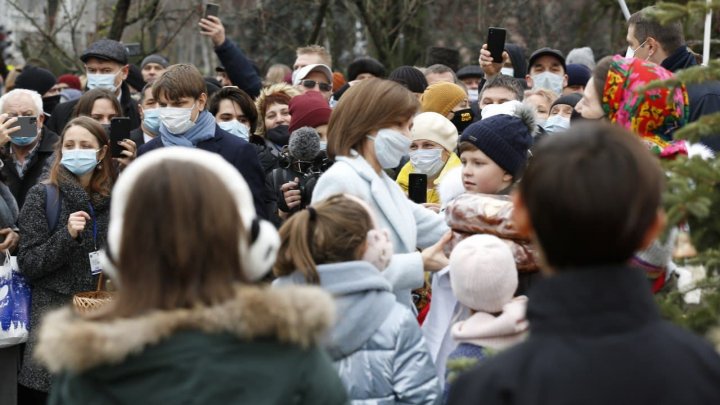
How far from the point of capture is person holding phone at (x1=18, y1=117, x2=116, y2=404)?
750 cm

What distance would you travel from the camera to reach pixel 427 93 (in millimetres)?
8984

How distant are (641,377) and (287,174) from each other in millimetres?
5617

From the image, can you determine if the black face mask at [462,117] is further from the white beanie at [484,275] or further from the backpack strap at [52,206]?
the white beanie at [484,275]

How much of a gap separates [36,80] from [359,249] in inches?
355

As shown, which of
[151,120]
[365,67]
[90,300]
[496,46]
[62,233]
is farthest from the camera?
[365,67]

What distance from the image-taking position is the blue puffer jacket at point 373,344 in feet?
15.0

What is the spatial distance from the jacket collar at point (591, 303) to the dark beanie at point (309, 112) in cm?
574

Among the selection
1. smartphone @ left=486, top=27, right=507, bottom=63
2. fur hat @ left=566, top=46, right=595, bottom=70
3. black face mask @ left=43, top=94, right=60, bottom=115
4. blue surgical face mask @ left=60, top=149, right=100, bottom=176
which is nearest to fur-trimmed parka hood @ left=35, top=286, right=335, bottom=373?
blue surgical face mask @ left=60, top=149, right=100, bottom=176

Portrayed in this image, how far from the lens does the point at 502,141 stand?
5.91 meters

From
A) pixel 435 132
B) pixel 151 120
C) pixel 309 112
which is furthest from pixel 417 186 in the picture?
pixel 151 120

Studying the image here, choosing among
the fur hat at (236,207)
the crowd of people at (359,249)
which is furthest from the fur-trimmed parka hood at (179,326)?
the fur hat at (236,207)

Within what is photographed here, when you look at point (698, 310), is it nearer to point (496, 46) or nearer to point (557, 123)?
point (557, 123)

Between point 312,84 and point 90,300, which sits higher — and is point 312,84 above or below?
above

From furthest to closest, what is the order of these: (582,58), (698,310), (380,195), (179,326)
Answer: (582,58) → (380,195) → (698,310) → (179,326)
